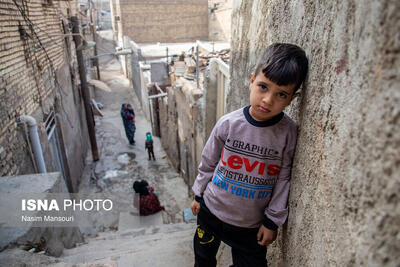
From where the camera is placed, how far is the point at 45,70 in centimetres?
582

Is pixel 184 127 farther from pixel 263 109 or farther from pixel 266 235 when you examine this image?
→ pixel 263 109

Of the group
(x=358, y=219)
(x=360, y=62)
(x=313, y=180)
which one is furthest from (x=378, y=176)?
(x=313, y=180)

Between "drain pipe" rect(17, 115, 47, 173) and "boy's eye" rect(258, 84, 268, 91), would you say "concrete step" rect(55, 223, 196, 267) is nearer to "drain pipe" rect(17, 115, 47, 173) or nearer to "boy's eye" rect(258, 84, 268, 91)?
"drain pipe" rect(17, 115, 47, 173)

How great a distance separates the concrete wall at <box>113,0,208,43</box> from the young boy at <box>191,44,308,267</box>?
23686 mm

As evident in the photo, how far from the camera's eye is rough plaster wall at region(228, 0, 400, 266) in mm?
644

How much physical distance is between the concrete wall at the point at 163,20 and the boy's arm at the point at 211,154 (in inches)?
928

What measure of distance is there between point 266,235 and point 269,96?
0.73 m

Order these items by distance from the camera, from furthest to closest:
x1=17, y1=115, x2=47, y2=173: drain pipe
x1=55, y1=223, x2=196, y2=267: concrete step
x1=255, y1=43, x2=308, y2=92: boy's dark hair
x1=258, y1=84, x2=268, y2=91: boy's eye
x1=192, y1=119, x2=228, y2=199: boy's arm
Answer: x1=17, y1=115, x2=47, y2=173: drain pipe → x1=55, y1=223, x2=196, y2=267: concrete step → x1=192, y1=119, x2=228, y2=199: boy's arm → x1=258, y1=84, x2=268, y2=91: boy's eye → x1=255, y1=43, x2=308, y2=92: boy's dark hair

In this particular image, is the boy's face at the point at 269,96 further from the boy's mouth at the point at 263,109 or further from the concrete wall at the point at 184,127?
the concrete wall at the point at 184,127

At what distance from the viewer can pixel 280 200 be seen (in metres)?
1.41

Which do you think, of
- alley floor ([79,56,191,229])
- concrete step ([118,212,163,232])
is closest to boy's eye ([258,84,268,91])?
concrete step ([118,212,163,232])

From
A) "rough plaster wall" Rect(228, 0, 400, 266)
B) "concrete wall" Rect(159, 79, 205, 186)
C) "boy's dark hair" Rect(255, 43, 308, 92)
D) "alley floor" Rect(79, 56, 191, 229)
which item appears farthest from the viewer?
"alley floor" Rect(79, 56, 191, 229)

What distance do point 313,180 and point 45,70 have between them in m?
6.22

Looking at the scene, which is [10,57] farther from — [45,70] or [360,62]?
[360,62]
